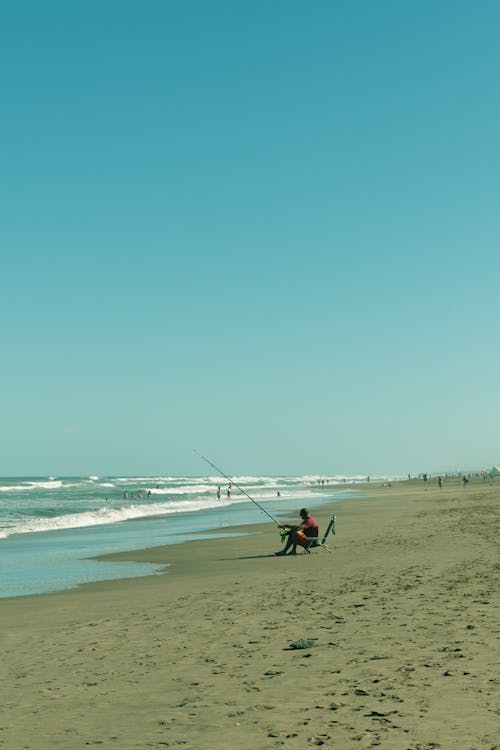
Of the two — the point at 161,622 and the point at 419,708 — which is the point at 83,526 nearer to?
the point at 161,622

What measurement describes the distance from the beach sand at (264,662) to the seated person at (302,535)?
399 centimetres

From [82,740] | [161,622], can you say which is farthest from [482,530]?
[82,740]

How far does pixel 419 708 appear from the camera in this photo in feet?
19.8

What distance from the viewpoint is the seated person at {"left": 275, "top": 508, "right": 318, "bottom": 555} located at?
19.5 metres

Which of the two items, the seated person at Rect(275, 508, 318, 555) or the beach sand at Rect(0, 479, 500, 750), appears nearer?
the beach sand at Rect(0, 479, 500, 750)

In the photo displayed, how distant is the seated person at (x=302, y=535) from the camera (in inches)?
766

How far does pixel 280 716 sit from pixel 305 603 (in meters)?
5.41

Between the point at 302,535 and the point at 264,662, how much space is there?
11669mm

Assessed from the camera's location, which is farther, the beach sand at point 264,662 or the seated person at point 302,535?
the seated person at point 302,535

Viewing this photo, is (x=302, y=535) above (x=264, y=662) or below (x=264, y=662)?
above

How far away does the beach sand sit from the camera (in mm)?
5867

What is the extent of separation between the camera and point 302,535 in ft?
64.2

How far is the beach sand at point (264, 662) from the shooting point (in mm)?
5867

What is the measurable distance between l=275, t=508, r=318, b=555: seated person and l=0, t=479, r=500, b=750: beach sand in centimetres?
399
